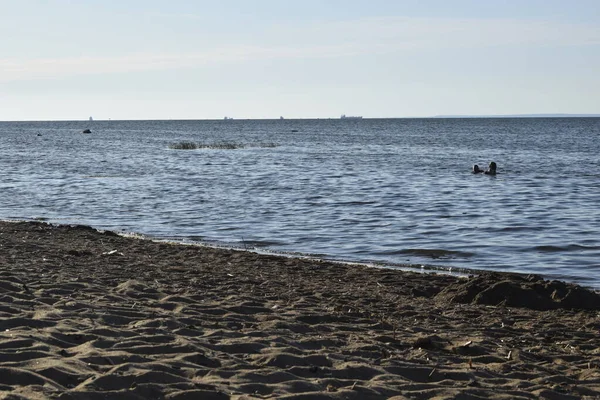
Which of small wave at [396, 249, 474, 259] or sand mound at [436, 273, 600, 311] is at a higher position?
sand mound at [436, 273, 600, 311]

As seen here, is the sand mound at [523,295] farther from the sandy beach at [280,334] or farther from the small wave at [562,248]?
the small wave at [562,248]

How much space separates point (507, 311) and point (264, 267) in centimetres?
494

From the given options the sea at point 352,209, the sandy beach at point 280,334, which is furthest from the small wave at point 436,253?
the sandy beach at point 280,334

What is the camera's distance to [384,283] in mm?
12430

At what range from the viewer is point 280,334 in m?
7.86

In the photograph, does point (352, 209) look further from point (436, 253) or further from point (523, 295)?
point (523, 295)

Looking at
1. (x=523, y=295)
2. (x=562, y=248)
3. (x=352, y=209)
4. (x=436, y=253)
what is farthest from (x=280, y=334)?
(x=352, y=209)

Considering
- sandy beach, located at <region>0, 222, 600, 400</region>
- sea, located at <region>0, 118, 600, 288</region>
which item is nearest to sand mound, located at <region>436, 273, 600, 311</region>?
sandy beach, located at <region>0, 222, 600, 400</region>

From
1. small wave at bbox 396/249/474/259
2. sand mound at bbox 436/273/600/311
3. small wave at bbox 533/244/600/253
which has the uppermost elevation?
sand mound at bbox 436/273/600/311

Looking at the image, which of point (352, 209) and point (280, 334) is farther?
point (352, 209)

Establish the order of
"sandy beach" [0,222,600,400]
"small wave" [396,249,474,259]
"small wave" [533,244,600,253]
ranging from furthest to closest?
1. "small wave" [533,244,600,253]
2. "small wave" [396,249,474,259]
3. "sandy beach" [0,222,600,400]

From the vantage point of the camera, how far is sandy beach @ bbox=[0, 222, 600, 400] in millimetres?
6148

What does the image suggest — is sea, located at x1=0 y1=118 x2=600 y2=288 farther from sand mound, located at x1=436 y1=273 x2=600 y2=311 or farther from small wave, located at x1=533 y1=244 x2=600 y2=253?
sand mound, located at x1=436 y1=273 x2=600 y2=311

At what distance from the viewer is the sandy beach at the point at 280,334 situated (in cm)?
615
